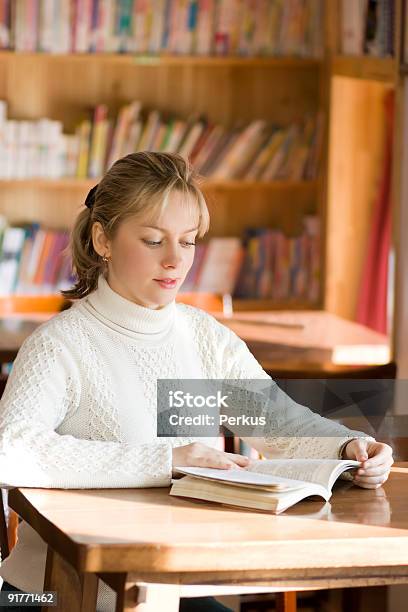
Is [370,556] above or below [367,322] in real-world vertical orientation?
above

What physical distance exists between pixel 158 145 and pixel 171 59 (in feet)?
1.10

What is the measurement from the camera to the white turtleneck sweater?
1679mm

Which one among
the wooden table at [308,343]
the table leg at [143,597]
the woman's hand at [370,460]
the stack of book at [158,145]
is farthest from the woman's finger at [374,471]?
the stack of book at [158,145]

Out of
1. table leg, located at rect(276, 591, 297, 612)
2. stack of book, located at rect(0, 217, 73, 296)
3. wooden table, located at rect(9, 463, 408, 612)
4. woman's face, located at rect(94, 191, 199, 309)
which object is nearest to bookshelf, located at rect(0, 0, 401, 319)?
stack of book, located at rect(0, 217, 73, 296)

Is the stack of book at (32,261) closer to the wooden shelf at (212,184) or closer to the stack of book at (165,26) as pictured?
the wooden shelf at (212,184)

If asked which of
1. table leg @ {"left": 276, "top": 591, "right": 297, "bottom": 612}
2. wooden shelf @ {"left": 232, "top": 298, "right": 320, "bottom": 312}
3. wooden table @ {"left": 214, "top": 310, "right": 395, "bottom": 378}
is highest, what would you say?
wooden table @ {"left": 214, "top": 310, "right": 395, "bottom": 378}

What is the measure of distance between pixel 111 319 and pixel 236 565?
1.90 feet

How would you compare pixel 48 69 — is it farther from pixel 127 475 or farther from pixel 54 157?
pixel 127 475

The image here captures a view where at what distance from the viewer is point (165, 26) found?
4.49 meters

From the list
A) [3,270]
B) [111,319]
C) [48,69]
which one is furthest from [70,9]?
[111,319]

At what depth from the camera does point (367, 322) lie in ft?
14.3

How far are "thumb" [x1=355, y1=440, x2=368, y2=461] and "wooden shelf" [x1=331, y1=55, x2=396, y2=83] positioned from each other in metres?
1.88

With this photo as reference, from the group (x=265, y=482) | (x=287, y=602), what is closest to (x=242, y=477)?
→ (x=265, y=482)

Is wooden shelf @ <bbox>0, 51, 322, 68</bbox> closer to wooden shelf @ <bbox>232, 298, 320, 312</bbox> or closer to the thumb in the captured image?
wooden shelf @ <bbox>232, 298, 320, 312</bbox>
